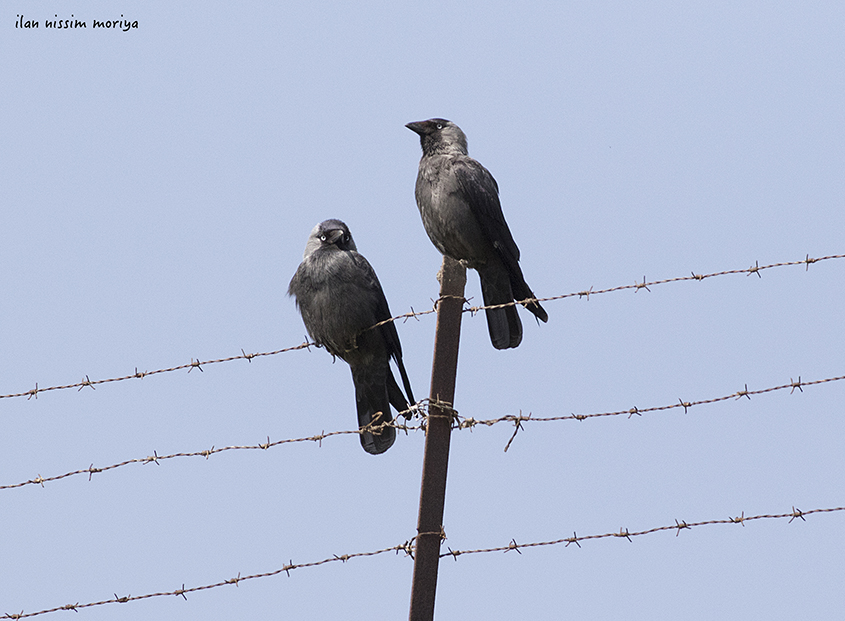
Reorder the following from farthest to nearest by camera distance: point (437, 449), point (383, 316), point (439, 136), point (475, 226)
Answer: point (439, 136) < point (475, 226) < point (383, 316) < point (437, 449)

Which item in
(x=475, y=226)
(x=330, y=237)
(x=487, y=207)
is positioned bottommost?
(x=330, y=237)

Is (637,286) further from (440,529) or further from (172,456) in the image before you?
(172,456)

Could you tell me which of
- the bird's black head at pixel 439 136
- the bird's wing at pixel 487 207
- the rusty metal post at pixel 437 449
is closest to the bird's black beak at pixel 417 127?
the bird's black head at pixel 439 136

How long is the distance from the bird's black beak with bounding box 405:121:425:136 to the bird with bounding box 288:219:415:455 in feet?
3.52

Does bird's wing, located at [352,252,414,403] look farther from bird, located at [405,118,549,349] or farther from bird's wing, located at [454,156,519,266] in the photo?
bird's wing, located at [454,156,519,266]

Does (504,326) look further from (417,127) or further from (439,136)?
(417,127)

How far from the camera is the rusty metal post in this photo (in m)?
3.90

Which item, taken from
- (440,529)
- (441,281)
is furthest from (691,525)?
(441,281)

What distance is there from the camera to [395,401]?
6.09 meters

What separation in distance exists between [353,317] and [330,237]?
1.96 feet

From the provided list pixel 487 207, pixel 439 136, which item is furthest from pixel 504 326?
pixel 439 136

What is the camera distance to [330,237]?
6.09m

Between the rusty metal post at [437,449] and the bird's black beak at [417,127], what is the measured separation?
8.97ft

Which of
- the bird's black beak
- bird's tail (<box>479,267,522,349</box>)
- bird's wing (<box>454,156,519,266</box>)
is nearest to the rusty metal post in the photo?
bird's tail (<box>479,267,522,349</box>)
